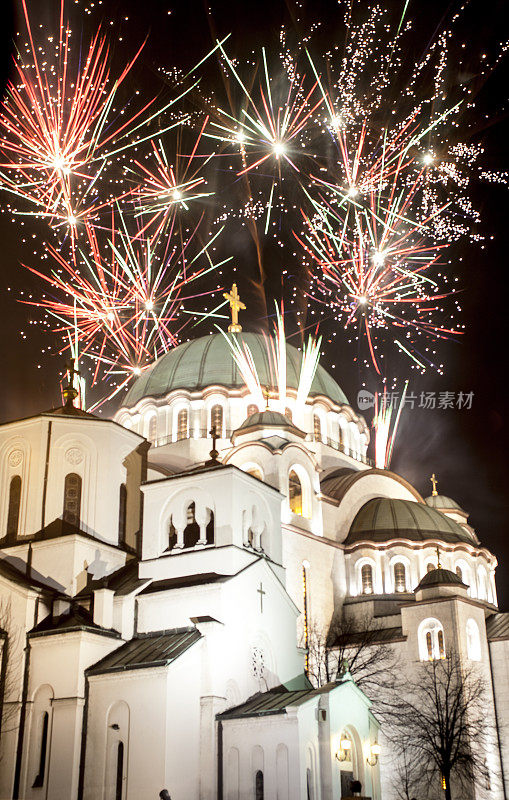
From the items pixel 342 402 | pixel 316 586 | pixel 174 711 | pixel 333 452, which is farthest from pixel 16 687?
pixel 342 402

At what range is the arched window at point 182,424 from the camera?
44.2 meters

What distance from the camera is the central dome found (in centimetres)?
4550

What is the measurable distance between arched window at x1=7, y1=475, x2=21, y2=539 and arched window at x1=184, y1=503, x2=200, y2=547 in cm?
613

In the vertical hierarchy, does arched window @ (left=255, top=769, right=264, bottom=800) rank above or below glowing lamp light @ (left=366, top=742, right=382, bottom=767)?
below

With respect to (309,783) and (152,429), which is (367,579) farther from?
(309,783)

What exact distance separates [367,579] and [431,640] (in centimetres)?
552

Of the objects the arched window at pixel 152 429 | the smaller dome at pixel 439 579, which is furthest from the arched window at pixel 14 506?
the smaller dome at pixel 439 579

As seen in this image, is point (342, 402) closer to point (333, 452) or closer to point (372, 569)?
point (333, 452)

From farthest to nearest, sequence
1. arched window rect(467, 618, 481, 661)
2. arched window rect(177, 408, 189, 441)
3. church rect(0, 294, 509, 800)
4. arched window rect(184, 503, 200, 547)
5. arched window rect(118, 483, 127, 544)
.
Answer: arched window rect(177, 408, 189, 441)
arched window rect(467, 618, 481, 661)
arched window rect(118, 483, 127, 544)
arched window rect(184, 503, 200, 547)
church rect(0, 294, 509, 800)

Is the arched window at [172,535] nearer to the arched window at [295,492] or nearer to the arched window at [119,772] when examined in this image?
the arched window at [119,772]

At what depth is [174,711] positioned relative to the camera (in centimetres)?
2559

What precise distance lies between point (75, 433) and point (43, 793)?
12379mm

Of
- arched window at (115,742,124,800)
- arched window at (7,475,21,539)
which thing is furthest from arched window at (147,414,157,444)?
arched window at (115,742,124,800)

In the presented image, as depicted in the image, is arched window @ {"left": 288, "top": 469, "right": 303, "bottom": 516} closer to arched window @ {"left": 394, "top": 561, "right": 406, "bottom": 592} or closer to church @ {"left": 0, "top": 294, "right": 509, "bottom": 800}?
church @ {"left": 0, "top": 294, "right": 509, "bottom": 800}
